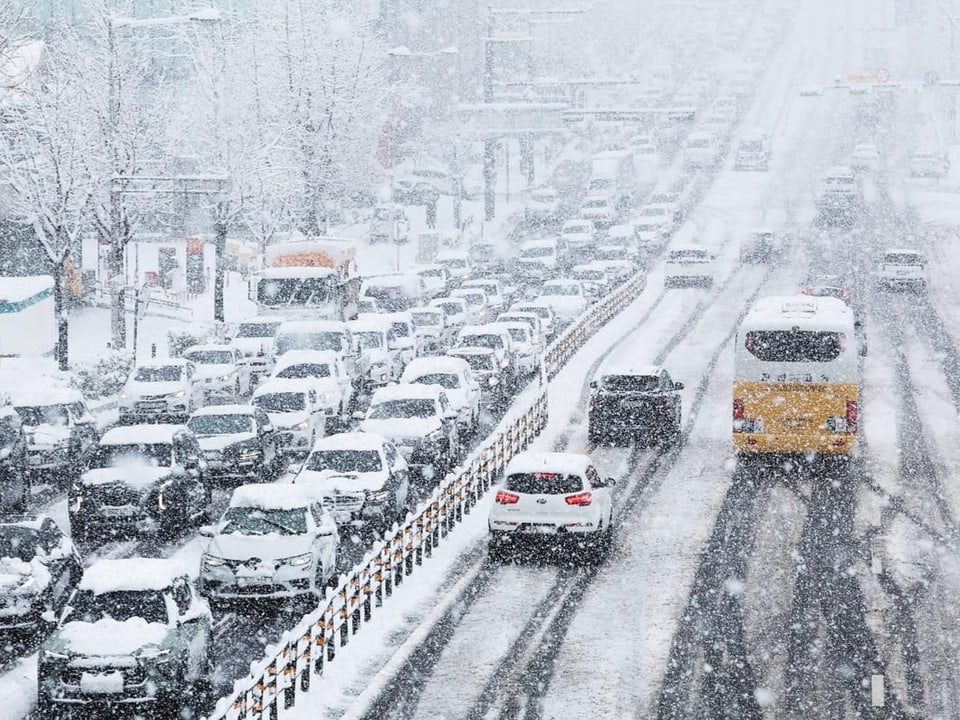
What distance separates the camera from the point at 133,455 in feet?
93.3

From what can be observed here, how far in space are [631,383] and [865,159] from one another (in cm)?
6685

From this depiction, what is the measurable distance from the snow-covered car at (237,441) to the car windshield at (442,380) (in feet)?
16.2

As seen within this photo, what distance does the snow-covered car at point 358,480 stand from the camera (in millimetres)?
27422

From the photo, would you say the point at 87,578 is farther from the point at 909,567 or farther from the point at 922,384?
the point at 922,384

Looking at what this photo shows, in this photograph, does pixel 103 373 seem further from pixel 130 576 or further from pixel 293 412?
pixel 130 576

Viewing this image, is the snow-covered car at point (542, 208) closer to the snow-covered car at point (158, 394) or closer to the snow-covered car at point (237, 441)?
the snow-covered car at point (158, 394)

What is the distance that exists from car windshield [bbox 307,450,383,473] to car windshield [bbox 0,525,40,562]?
6.64 m

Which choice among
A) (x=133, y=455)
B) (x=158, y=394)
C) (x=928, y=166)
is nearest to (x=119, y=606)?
(x=133, y=455)

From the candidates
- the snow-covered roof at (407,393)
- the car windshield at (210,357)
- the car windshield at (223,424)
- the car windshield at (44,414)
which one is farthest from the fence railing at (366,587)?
the car windshield at (44,414)

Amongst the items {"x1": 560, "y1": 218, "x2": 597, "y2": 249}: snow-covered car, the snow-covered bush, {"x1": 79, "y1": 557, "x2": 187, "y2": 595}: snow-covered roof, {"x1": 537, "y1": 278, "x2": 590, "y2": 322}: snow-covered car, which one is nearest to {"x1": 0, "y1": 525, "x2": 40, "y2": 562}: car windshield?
{"x1": 79, "y1": 557, "x2": 187, "y2": 595}: snow-covered roof

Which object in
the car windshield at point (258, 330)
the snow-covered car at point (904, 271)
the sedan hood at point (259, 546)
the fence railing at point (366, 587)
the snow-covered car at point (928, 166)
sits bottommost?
the fence railing at point (366, 587)

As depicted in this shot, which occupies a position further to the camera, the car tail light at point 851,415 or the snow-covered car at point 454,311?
the snow-covered car at point 454,311

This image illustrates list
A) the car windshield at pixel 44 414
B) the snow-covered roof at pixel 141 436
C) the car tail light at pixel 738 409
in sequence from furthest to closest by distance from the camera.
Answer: the car windshield at pixel 44 414, the car tail light at pixel 738 409, the snow-covered roof at pixel 141 436

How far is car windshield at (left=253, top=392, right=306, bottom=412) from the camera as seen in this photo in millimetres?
35781
